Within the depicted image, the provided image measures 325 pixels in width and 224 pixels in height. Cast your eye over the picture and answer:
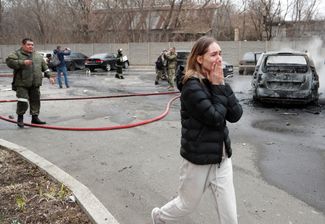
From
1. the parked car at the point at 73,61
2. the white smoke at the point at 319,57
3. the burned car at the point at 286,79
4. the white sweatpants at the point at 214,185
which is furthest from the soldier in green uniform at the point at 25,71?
the parked car at the point at 73,61

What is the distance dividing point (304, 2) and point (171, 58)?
3499cm

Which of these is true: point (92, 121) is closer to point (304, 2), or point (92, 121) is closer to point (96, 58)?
point (96, 58)

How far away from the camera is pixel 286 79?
10.2m

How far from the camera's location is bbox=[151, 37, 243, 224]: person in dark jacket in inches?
109

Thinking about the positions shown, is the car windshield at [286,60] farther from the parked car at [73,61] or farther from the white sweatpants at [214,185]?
the parked car at [73,61]

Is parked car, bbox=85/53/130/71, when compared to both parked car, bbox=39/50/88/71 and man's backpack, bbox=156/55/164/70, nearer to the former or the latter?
parked car, bbox=39/50/88/71

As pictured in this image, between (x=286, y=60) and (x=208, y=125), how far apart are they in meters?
8.85

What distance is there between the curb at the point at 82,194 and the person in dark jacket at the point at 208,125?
1044mm

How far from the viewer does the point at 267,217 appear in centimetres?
382

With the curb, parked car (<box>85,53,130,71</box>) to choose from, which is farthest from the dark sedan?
the curb

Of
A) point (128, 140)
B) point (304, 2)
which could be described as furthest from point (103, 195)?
point (304, 2)

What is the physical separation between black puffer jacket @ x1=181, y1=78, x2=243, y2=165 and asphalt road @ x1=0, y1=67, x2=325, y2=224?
118 centimetres

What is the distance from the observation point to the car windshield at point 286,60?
35.2 ft

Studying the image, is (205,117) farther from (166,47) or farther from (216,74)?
(166,47)
